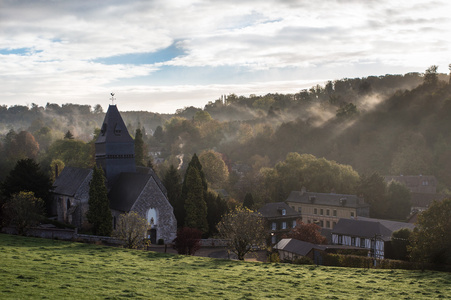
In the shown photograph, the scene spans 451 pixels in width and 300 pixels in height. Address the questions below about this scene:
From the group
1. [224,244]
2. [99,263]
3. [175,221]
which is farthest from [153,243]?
[99,263]

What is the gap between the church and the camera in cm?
4862

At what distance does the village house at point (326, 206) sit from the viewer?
69.0 metres

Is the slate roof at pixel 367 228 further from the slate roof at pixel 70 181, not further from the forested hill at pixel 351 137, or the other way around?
the forested hill at pixel 351 137

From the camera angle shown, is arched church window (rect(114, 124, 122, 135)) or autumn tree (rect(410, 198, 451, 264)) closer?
autumn tree (rect(410, 198, 451, 264))

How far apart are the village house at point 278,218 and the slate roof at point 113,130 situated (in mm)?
20369

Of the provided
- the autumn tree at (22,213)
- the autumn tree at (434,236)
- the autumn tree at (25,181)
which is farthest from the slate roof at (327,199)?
the autumn tree at (22,213)

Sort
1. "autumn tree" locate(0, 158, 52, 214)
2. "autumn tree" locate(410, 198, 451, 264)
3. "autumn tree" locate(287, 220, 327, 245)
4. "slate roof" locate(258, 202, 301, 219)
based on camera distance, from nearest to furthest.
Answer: "autumn tree" locate(410, 198, 451, 264) → "autumn tree" locate(0, 158, 52, 214) → "autumn tree" locate(287, 220, 327, 245) → "slate roof" locate(258, 202, 301, 219)

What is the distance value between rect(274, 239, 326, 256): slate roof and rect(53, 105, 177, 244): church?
12.1m

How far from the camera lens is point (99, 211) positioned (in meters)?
45.1

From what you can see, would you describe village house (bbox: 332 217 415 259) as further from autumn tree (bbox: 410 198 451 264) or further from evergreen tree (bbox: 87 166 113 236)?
evergreen tree (bbox: 87 166 113 236)

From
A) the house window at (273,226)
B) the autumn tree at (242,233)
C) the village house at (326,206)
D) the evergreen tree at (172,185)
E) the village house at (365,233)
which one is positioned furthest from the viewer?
the village house at (326,206)

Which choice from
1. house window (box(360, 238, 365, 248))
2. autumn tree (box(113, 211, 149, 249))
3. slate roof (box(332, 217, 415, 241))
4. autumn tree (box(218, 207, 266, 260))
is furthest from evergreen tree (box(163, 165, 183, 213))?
house window (box(360, 238, 365, 248))

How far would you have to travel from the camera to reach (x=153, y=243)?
160 feet

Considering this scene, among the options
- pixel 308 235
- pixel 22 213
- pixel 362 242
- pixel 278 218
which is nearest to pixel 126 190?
pixel 22 213
